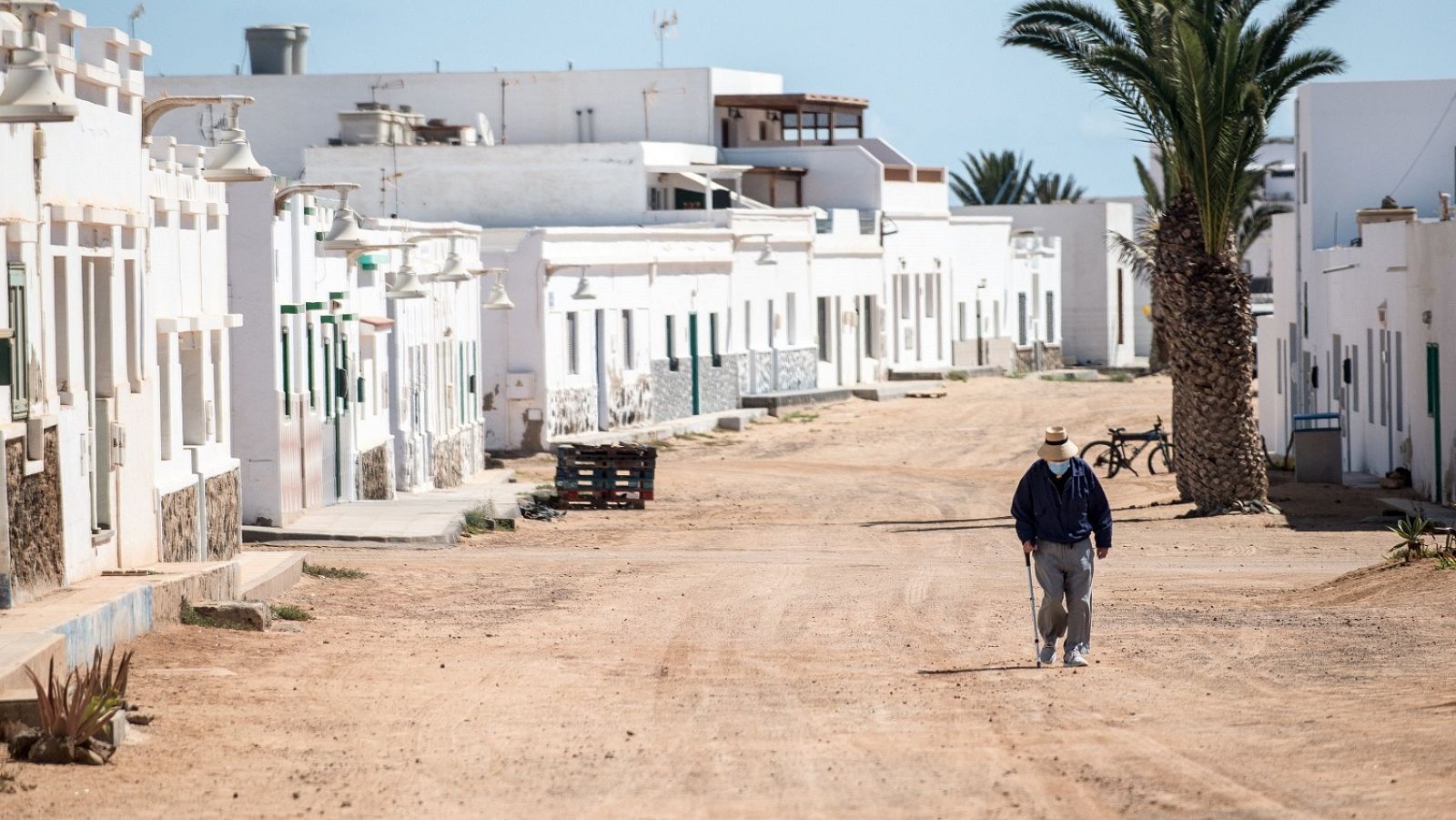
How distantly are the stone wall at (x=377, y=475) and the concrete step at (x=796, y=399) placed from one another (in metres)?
21.6

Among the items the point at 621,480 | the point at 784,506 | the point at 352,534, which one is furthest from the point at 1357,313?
the point at 352,534

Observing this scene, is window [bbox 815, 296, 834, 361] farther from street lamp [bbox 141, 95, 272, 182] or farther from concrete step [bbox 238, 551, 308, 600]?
street lamp [bbox 141, 95, 272, 182]

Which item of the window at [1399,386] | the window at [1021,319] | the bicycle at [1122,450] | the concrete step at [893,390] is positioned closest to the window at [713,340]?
the concrete step at [893,390]

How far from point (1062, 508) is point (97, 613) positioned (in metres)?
5.94

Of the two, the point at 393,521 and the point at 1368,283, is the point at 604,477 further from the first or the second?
the point at 1368,283

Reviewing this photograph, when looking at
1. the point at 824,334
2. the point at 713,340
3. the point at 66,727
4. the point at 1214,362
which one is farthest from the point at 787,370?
the point at 66,727

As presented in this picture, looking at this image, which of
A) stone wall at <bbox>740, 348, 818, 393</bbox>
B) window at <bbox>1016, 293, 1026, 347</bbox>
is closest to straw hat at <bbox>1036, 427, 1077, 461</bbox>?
stone wall at <bbox>740, 348, 818, 393</bbox>

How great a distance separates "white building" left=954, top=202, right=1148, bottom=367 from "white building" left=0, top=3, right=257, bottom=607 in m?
55.2

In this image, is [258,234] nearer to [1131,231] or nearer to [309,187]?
[309,187]

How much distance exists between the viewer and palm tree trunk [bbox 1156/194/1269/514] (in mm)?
25672

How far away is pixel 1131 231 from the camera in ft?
248

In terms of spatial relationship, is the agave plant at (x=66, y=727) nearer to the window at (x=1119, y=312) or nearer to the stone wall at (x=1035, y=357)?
the stone wall at (x=1035, y=357)

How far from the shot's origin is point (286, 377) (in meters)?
22.6

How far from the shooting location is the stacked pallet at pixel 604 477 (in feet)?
94.9
